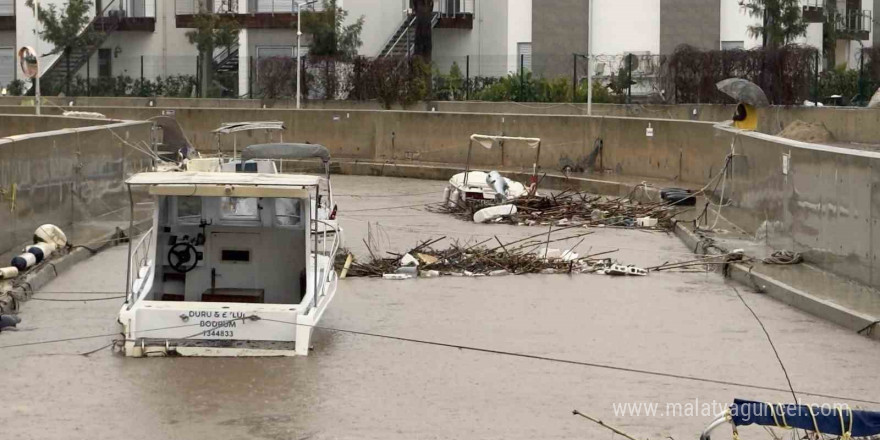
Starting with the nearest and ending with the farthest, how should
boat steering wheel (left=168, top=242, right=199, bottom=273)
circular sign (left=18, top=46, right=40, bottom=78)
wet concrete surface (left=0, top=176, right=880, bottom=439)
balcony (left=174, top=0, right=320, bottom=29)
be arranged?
1. wet concrete surface (left=0, top=176, right=880, bottom=439)
2. boat steering wheel (left=168, top=242, right=199, bottom=273)
3. circular sign (left=18, top=46, right=40, bottom=78)
4. balcony (left=174, top=0, right=320, bottom=29)

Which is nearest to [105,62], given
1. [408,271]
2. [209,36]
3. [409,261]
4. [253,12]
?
[253,12]

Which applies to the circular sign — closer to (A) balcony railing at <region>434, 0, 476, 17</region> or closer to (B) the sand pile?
(B) the sand pile

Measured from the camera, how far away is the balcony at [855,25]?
194 feet

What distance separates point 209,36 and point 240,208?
1636 inches

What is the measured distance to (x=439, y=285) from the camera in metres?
18.9

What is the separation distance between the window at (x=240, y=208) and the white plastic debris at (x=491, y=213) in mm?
10398

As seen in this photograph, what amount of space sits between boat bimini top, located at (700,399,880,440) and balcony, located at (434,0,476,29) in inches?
2017

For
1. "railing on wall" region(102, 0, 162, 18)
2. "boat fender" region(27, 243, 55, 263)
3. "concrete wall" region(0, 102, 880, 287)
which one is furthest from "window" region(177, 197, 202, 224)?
"railing on wall" region(102, 0, 162, 18)

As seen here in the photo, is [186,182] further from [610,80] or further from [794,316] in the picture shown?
[610,80]

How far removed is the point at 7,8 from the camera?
62688mm

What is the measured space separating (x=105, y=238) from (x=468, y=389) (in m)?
10.8

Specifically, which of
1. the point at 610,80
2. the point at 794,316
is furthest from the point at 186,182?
the point at 610,80

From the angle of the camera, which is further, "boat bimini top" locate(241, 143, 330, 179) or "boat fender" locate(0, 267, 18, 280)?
"boat bimini top" locate(241, 143, 330, 179)

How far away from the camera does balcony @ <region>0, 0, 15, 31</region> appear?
204 feet
